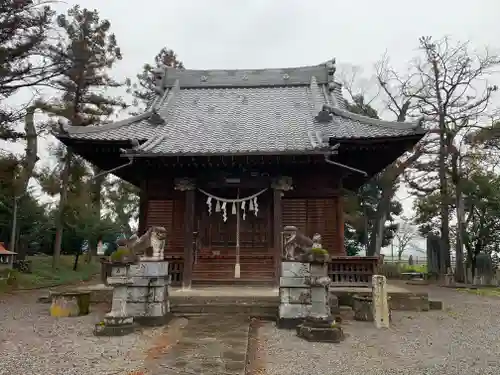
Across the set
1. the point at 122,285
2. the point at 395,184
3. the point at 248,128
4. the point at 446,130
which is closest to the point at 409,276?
the point at 395,184

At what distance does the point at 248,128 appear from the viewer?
13047 millimetres

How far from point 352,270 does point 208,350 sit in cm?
604

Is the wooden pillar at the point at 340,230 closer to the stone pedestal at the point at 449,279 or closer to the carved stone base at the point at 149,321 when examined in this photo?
the carved stone base at the point at 149,321

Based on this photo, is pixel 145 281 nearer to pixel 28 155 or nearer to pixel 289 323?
pixel 289 323

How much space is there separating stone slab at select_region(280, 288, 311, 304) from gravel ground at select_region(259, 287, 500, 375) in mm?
615

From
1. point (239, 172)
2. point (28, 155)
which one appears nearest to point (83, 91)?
point (28, 155)

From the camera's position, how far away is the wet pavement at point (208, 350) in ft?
17.4

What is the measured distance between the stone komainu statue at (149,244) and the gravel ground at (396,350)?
2.68m

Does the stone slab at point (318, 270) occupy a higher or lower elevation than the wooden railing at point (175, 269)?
higher

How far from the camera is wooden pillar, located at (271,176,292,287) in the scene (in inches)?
426

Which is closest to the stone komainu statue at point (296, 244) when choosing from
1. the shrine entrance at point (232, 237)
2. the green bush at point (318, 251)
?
the green bush at point (318, 251)

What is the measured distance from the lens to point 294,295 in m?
8.05

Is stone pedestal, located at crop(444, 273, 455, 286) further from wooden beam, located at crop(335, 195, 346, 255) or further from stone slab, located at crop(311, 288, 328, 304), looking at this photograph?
stone slab, located at crop(311, 288, 328, 304)

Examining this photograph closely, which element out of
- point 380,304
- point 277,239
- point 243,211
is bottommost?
point 380,304
